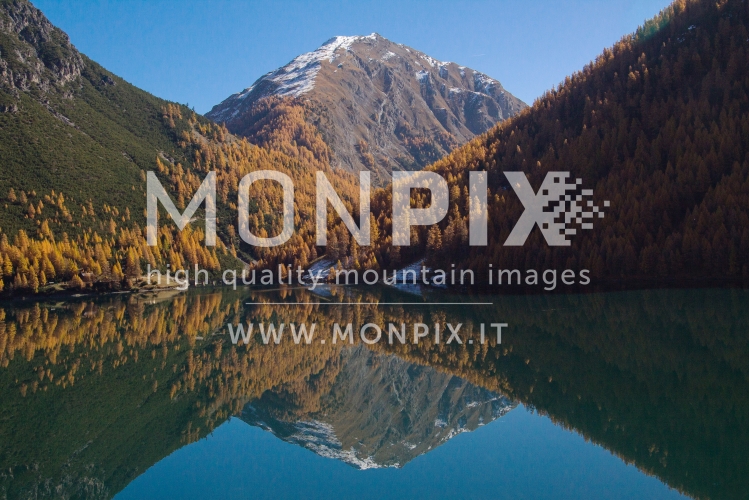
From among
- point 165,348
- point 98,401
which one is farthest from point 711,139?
point 98,401

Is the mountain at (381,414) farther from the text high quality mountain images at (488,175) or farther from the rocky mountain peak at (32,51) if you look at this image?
the rocky mountain peak at (32,51)

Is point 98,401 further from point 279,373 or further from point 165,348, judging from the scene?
point 165,348

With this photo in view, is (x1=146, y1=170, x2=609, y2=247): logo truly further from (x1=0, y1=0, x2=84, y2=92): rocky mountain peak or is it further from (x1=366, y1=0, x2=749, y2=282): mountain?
(x1=0, y1=0, x2=84, y2=92): rocky mountain peak

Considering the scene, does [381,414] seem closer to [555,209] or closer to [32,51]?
[555,209]

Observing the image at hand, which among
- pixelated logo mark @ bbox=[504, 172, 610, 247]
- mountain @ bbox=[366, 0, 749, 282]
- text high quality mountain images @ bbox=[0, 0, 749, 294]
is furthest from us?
pixelated logo mark @ bbox=[504, 172, 610, 247]

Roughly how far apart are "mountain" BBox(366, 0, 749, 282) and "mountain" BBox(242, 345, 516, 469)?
47178mm

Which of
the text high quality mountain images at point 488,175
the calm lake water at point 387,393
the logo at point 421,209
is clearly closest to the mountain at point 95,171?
the text high quality mountain images at point 488,175

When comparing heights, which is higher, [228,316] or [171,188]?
[171,188]

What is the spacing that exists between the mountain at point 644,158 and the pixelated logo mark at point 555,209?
120cm

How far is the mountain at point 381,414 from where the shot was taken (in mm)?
24969

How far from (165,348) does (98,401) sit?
15342mm

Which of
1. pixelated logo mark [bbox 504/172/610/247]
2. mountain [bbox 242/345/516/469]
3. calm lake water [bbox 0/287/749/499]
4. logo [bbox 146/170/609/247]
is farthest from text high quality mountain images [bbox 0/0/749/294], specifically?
mountain [bbox 242/345/516/469]

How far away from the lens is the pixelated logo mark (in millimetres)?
80812

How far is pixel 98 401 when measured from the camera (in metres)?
31.6
